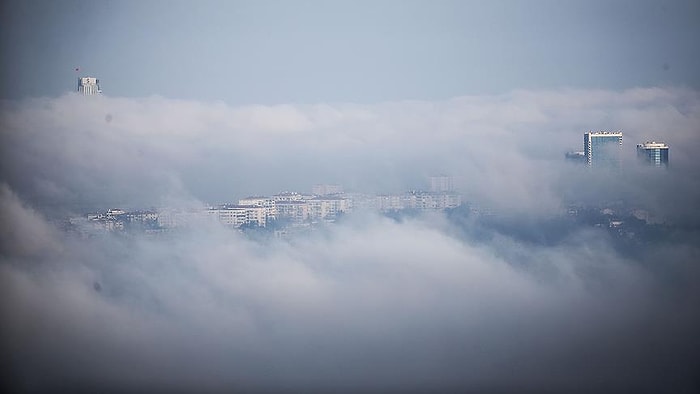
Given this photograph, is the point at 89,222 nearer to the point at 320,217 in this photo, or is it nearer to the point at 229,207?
the point at 229,207

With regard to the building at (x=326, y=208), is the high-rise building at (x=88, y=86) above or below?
above

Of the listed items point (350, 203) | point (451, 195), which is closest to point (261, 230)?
point (350, 203)

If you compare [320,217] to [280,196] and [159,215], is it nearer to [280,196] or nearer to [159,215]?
[280,196]

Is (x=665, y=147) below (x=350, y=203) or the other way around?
the other way around

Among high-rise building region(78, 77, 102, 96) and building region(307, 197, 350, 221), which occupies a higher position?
high-rise building region(78, 77, 102, 96)

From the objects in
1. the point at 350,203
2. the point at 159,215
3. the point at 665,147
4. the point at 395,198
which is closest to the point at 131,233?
the point at 159,215

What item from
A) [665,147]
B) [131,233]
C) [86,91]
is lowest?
[131,233]
